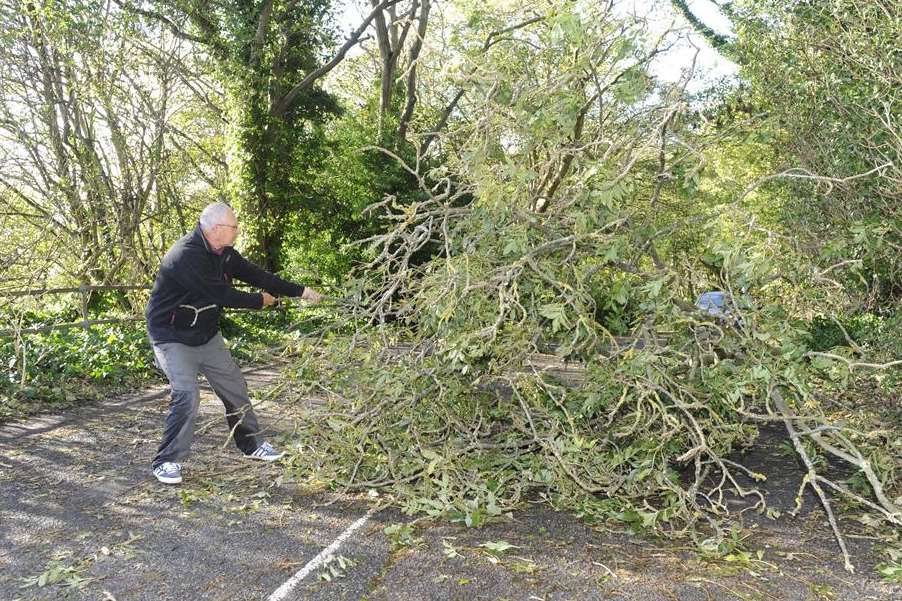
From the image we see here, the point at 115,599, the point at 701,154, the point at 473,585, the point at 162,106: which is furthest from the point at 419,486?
the point at 162,106

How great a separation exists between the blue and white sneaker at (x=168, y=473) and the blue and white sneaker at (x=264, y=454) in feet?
2.07

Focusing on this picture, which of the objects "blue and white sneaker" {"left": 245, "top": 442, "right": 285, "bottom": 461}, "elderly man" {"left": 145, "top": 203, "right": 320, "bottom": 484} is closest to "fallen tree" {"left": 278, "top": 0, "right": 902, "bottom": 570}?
"blue and white sneaker" {"left": 245, "top": 442, "right": 285, "bottom": 461}

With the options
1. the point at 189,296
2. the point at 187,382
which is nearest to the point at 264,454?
the point at 187,382

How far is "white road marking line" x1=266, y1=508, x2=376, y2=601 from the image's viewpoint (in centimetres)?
345

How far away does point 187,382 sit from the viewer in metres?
5.07

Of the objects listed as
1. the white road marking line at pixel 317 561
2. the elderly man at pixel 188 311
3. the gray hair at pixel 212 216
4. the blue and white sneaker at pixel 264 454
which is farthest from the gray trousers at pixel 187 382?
the white road marking line at pixel 317 561

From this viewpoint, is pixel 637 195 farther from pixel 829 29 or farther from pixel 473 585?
pixel 473 585

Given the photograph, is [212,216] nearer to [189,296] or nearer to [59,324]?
[189,296]

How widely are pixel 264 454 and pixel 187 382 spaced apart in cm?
91

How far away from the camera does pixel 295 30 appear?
14922mm

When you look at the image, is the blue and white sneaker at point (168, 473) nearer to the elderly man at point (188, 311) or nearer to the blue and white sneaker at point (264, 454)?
the elderly man at point (188, 311)

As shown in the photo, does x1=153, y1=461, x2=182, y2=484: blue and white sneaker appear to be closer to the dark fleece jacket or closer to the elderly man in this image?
the elderly man

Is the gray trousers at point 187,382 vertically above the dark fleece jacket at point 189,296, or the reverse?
the dark fleece jacket at point 189,296

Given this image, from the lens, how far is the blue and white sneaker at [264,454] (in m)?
5.55
